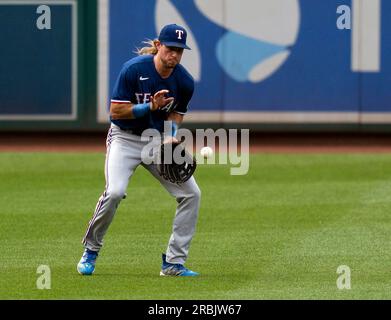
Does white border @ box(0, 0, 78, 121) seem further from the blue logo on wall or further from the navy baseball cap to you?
the navy baseball cap

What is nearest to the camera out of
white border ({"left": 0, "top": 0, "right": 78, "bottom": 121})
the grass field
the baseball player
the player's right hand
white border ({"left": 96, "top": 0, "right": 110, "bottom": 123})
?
the grass field

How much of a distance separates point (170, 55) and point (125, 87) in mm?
452

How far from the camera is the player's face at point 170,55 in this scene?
28.1 feet

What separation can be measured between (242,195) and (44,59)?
6.58 m

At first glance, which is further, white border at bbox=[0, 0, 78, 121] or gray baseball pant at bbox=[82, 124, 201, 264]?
white border at bbox=[0, 0, 78, 121]

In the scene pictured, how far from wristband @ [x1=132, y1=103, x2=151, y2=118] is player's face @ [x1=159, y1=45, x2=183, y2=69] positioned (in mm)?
362

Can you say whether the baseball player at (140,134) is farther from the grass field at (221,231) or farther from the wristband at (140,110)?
the grass field at (221,231)

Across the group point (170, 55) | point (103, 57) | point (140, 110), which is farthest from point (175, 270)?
point (103, 57)

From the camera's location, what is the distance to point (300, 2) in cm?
1888

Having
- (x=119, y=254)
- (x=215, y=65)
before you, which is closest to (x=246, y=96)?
(x=215, y=65)

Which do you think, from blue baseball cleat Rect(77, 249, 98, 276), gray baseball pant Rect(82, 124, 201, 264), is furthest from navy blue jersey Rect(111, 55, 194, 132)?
blue baseball cleat Rect(77, 249, 98, 276)

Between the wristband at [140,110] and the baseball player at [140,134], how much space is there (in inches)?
0.9

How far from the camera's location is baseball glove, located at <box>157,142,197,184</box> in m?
8.74

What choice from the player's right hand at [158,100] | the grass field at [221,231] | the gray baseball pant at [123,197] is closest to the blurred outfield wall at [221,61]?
the grass field at [221,231]
